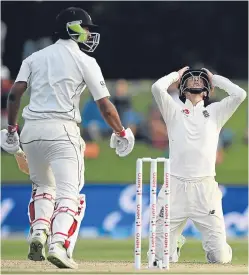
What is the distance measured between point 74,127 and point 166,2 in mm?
11780

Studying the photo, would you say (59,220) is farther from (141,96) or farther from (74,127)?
(141,96)

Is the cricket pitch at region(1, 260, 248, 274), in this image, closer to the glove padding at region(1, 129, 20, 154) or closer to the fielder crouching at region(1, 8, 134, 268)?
the fielder crouching at region(1, 8, 134, 268)

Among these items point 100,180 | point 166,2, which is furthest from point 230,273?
point 166,2

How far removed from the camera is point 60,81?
8.27m

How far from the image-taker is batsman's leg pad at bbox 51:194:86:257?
8109mm

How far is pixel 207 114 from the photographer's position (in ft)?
29.5

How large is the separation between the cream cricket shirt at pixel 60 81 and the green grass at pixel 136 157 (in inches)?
353

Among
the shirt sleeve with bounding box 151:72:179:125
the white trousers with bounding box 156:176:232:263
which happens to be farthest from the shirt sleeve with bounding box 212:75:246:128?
the white trousers with bounding box 156:176:232:263

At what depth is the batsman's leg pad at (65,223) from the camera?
8.11 metres

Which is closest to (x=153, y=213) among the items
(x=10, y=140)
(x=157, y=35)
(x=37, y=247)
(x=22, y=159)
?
(x=37, y=247)

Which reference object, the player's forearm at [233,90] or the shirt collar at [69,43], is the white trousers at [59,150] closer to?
the shirt collar at [69,43]

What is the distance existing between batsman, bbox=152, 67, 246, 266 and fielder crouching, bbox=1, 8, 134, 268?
0.63 m

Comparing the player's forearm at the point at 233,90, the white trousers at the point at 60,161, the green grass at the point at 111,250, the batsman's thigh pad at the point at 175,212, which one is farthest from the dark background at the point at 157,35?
the white trousers at the point at 60,161

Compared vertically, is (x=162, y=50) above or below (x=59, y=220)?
above
